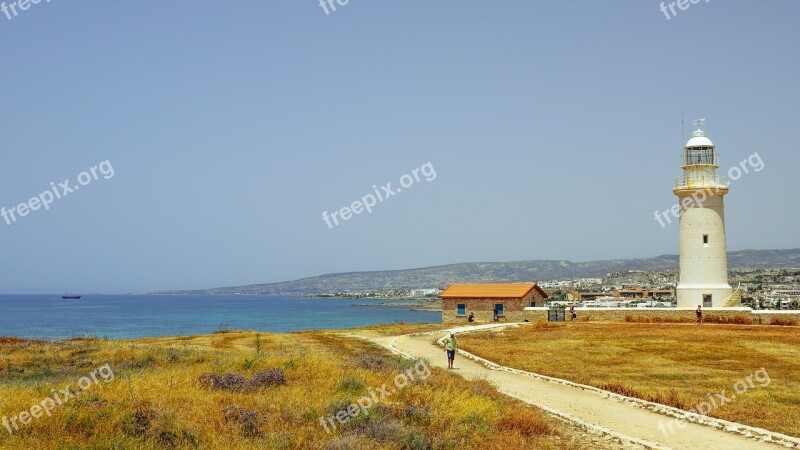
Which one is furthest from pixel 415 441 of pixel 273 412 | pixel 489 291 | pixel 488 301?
pixel 489 291

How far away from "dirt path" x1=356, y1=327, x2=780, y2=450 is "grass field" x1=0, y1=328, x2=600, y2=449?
1.06 metres

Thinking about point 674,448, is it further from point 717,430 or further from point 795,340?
point 795,340

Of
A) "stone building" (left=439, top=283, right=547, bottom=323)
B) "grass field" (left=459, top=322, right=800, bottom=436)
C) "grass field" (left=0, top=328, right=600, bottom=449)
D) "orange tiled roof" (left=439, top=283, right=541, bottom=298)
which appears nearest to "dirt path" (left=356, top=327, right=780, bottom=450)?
"grass field" (left=0, top=328, right=600, bottom=449)

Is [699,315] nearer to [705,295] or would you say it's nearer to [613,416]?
[705,295]

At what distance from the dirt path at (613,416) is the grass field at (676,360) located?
1.29 metres

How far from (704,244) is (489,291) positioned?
51.6 ft

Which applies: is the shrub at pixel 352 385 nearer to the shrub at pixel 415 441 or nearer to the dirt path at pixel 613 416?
the shrub at pixel 415 441

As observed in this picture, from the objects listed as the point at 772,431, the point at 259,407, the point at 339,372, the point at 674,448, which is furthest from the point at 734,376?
the point at 259,407

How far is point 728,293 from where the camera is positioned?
44.3m

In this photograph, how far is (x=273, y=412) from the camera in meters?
12.4

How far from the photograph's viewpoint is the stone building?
165ft

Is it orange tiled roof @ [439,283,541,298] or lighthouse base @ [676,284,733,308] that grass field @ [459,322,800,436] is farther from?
orange tiled roof @ [439,283,541,298]

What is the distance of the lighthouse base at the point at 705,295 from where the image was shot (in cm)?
4416

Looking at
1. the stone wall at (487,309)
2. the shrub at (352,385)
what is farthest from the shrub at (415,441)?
the stone wall at (487,309)
